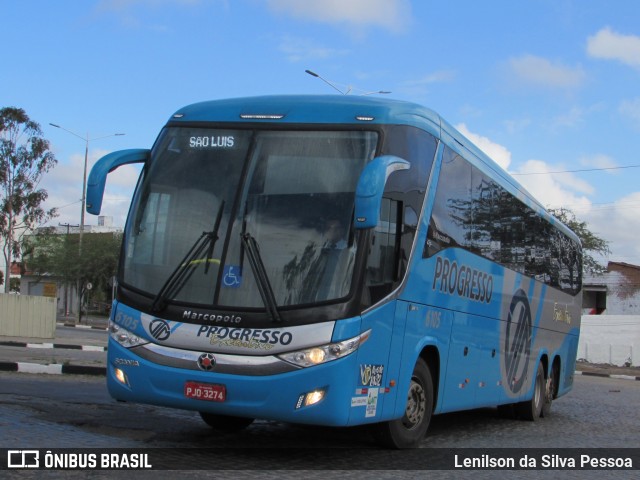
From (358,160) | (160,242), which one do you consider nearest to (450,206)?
(358,160)

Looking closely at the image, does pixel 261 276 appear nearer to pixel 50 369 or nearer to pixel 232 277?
pixel 232 277

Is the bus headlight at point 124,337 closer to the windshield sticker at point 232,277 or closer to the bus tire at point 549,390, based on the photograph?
the windshield sticker at point 232,277

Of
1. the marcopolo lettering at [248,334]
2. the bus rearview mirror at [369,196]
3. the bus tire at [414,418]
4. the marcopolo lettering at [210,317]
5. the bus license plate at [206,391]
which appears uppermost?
the bus rearview mirror at [369,196]

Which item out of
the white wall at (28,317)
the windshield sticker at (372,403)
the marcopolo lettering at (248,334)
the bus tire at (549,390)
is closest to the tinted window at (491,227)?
the bus tire at (549,390)

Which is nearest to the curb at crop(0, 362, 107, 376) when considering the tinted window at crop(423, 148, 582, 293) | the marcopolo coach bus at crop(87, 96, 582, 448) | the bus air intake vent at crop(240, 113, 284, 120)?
the marcopolo coach bus at crop(87, 96, 582, 448)

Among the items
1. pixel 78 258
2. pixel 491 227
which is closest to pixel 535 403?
pixel 491 227

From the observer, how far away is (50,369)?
48.5 feet

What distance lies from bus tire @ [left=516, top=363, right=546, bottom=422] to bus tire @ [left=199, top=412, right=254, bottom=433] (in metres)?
6.08

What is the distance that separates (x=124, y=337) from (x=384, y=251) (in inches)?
102

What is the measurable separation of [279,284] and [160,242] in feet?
4.40

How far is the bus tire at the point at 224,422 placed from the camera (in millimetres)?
9539

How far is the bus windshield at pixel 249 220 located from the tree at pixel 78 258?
178ft

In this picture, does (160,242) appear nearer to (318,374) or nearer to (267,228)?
(267,228)

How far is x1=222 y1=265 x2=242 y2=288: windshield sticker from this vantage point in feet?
25.0
